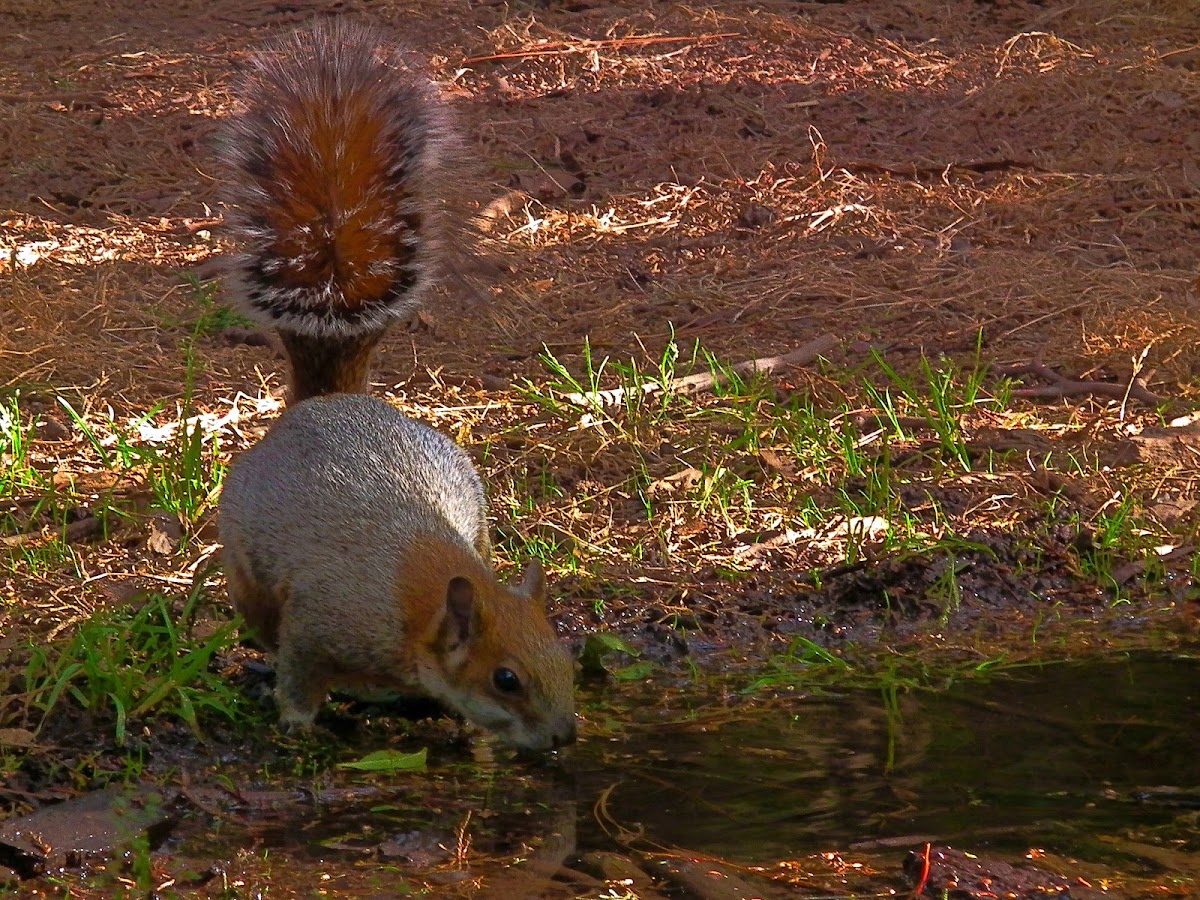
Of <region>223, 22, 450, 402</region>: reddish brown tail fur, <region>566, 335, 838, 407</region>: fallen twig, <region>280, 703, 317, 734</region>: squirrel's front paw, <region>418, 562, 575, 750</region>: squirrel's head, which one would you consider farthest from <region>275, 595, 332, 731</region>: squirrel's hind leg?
<region>566, 335, 838, 407</region>: fallen twig

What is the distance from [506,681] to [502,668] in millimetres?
30

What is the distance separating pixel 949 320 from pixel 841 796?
11.1 ft

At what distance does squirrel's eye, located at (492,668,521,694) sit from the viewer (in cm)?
372

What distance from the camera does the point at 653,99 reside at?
8.68m

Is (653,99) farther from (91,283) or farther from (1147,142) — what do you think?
(91,283)

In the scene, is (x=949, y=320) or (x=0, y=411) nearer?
(x=0, y=411)

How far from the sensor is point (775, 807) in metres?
3.40

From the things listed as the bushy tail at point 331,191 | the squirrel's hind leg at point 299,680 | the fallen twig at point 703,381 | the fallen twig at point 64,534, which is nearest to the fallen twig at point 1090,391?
the fallen twig at point 703,381

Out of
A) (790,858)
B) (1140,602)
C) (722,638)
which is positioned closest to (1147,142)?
(1140,602)

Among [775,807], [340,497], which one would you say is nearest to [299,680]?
[340,497]

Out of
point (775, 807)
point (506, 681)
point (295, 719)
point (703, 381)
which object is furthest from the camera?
point (703, 381)

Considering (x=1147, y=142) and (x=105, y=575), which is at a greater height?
(x=1147, y=142)

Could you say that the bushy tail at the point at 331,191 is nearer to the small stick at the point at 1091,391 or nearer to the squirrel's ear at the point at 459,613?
the squirrel's ear at the point at 459,613

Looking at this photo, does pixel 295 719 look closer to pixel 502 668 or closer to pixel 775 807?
pixel 502 668
